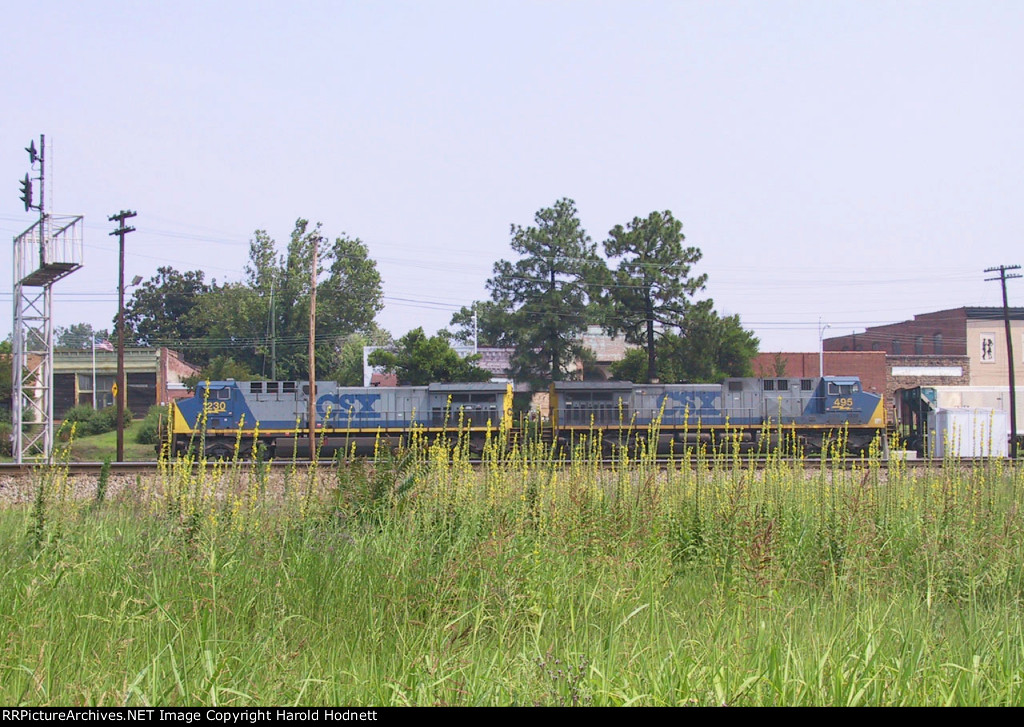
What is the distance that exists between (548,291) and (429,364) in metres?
6.89

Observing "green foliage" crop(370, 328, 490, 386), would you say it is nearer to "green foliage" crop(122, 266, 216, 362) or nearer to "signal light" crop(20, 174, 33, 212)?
"signal light" crop(20, 174, 33, 212)

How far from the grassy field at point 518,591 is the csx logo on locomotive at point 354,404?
815 inches

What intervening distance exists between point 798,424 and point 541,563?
2569 cm

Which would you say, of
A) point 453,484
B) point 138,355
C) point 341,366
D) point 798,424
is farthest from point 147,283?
point 453,484

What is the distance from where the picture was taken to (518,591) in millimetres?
5469

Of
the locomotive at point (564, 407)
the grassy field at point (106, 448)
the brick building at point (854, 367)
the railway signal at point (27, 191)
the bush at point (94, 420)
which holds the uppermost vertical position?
the railway signal at point (27, 191)

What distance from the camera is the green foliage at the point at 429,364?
42000 millimetres

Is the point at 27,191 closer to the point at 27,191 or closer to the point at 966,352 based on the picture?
the point at 27,191

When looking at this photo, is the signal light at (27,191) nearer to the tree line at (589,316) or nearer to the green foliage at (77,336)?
the tree line at (589,316)

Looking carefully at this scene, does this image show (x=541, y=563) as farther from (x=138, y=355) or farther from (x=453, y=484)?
(x=138, y=355)

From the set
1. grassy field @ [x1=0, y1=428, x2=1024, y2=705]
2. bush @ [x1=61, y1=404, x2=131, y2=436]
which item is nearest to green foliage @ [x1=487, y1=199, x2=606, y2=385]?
bush @ [x1=61, y1=404, x2=131, y2=436]

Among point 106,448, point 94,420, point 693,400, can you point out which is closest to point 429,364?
point 106,448

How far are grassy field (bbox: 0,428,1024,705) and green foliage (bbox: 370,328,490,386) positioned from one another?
33.1 meters

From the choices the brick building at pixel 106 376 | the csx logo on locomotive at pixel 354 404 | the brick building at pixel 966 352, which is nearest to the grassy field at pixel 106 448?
the csx logo on locomotive at pixel 354 404
